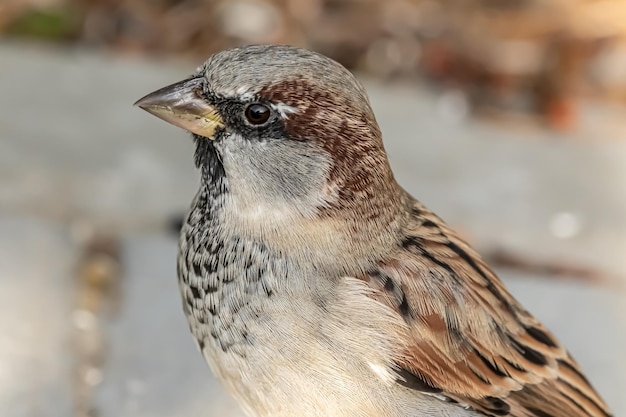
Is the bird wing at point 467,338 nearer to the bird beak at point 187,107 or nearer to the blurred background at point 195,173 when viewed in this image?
the bird beak at point 187,107

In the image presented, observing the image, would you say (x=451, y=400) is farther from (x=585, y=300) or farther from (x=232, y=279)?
(x=585, y=300)

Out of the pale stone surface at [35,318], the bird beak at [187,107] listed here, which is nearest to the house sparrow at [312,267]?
the bird beak at [187,107]

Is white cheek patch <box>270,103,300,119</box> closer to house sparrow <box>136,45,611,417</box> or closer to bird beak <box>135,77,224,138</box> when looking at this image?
house sparrow <box>136,45,611,417</box>

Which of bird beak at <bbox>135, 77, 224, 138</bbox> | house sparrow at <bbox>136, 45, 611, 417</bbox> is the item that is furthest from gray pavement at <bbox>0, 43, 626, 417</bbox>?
bird beak at <bbox>135, 77, 224, 138</bbox>

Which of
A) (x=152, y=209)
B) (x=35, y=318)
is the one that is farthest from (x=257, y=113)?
(x=152, y=209)

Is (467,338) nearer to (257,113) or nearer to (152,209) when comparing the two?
(257,113)

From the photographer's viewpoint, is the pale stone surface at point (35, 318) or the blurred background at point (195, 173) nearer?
the pale stone surface at point (35, 318)
